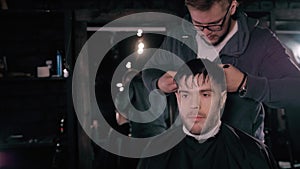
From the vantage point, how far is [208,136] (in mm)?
2170

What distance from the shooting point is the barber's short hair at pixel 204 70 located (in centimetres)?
216

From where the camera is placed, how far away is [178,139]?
2.23 m

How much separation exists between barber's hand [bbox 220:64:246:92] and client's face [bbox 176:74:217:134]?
0.39 ft

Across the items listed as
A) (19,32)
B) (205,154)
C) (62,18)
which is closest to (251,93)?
(205,154)

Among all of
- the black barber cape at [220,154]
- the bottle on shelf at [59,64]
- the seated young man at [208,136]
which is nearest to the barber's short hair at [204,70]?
the seated young man at [208,136]

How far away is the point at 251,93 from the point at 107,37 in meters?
1.12

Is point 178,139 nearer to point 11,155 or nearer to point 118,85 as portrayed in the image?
point 118,85

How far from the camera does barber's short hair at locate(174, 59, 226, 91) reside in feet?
7.08

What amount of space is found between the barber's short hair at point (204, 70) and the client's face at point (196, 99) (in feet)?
0.09

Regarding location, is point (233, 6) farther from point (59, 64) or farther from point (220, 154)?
point (59, 64)

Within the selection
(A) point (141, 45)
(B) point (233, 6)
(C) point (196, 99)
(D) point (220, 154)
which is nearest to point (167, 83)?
(C) point (196, 99)

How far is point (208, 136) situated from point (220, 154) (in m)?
0.14

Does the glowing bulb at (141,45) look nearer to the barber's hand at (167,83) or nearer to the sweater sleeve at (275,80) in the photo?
the barber's hand at (167,83)

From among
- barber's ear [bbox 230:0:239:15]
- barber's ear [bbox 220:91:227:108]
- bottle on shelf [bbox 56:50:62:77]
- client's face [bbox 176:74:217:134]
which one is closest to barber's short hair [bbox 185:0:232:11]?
barber's ear [bbox 230:0:239:15]
